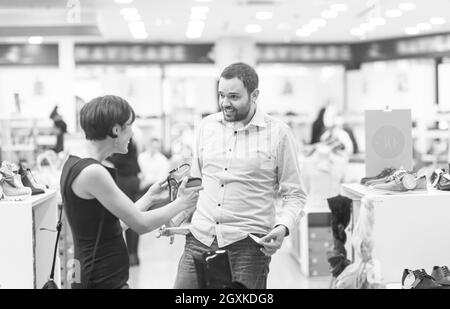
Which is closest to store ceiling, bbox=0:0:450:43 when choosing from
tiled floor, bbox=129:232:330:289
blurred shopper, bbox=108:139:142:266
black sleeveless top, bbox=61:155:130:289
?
blurred shopper, bbox=108:139:142:266

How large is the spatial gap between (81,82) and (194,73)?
245cm

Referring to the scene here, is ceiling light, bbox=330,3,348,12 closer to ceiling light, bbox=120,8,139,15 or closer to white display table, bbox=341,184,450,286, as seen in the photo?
ceiling light, bbox=120,8,139,15

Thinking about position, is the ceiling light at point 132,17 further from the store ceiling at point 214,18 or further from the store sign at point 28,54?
the store sign at point 28,54

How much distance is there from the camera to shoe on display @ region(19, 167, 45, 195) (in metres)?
3.45

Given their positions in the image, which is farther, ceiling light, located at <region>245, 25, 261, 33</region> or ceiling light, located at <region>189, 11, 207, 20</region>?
ceiling light, located at <region>245, 25, 261, 33</region>

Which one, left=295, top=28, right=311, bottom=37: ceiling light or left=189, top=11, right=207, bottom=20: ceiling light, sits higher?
left=189, top=11, right=207, bottom=20: ceiling light

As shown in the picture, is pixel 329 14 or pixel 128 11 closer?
pixel 128 11

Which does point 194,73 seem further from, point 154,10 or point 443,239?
point 443,239

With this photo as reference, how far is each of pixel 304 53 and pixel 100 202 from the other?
11.8m

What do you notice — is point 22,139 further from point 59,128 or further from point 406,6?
point 406,6

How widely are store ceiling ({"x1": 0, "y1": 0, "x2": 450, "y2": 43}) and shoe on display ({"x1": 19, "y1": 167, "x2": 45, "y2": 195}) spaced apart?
4.15 metres

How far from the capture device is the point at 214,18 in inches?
394

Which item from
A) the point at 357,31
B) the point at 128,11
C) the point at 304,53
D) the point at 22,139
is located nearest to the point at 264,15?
the point at 128,11
